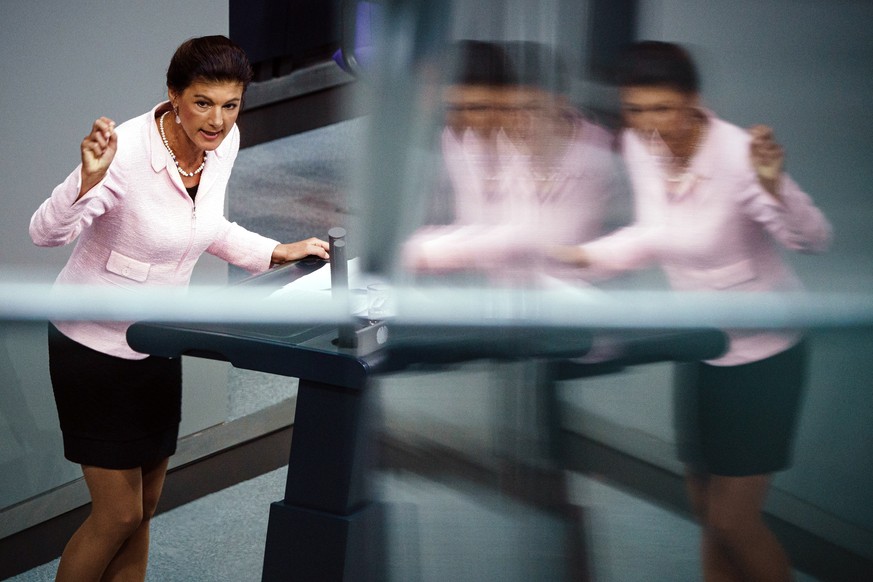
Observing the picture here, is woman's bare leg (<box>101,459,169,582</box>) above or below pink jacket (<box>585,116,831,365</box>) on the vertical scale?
below

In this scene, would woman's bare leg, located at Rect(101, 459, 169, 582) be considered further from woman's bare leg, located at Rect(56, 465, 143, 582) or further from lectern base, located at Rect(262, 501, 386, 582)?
lectern base, located at Rect(262, 501, 386, 582)

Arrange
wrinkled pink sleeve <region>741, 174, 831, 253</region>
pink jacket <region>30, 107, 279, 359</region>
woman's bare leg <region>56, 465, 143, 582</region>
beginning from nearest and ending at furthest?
wrinkled pink sleeve <region>741, 174, 831, 253</region>, pink jacket <region>30, 107, 279, 359</region>, woman's bare leg <region>56, 465, 143, 582</region>

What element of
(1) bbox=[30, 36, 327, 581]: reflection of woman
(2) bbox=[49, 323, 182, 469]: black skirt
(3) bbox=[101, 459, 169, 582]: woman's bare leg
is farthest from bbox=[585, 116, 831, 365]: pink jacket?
(3) bbox=[101, 459, 169, 582]: woman's bare leg

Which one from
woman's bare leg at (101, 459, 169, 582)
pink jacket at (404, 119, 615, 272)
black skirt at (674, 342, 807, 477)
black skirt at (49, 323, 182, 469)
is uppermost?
pink jacket at (404, 119, 615, 272)

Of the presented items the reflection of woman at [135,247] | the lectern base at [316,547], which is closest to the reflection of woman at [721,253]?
the lectern base at [316,547]

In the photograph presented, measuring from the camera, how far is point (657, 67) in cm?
45

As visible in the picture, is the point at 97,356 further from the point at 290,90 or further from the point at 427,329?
the point at 290,90

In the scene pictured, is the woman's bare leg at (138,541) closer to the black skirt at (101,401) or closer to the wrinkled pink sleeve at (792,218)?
the black skirt at (101,401)

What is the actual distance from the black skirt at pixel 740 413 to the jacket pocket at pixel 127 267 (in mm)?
944

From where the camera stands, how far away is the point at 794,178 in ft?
1.38

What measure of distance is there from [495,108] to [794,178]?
15 centimetres

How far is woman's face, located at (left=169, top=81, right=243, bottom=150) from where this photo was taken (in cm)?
127

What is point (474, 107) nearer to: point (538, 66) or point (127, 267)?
point (538, 66)

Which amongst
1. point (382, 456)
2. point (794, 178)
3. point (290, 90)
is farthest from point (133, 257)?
point (290, 90)
